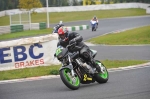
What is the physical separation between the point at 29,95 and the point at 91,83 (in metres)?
2.11

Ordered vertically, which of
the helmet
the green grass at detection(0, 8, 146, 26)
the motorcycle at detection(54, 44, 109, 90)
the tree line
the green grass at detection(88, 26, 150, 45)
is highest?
the helmet

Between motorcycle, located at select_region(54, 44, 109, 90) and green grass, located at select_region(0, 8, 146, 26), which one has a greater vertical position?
motorcycle, located at select_region(54, 44, 109, 90)

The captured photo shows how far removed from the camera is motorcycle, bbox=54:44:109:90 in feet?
29.4

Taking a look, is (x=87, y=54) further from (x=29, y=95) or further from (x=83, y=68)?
(x=29, y=95)

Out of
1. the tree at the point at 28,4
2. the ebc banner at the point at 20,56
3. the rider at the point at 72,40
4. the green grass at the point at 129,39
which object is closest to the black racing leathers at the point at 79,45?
the rider at the point at 72,40

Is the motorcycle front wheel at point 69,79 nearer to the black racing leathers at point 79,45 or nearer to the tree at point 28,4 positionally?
the black racing leathers at point 79,45

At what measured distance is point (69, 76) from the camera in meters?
9.00

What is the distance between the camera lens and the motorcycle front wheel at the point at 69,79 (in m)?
8.84

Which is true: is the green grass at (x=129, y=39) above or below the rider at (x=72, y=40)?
below

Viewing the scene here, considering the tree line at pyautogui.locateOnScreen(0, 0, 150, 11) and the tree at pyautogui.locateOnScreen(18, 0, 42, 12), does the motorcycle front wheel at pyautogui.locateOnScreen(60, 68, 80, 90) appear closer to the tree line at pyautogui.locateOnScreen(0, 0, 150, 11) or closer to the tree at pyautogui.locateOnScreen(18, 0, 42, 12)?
the tree at pyautogui.locateOnScreen(18, 0, 42, 12)

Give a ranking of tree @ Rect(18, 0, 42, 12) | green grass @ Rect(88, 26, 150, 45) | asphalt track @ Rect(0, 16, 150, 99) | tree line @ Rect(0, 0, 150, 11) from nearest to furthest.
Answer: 1. asphalt track @ Rect(0, 16, 150, 99)
2. green grass @ Rect(88, 26, 150, 45)
3. tree @ Rect(18, 0, 42, 12)
4. tree line @ Rect(0, 0, 150, 11)

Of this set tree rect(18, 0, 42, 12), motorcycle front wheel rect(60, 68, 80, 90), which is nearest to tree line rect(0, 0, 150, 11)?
tree rect(18, 0, 42, 12)

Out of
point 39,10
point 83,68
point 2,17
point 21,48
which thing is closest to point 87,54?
point 83,68

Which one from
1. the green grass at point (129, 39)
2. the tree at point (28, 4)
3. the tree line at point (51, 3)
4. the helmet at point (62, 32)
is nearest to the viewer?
the helmet at point (62, 32)
